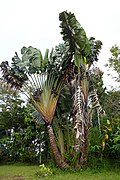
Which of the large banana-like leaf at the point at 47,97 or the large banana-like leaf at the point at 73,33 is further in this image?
the large banana-like leaf at the point at 47,97

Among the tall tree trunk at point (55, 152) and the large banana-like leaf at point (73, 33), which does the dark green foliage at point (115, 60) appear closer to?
the large banana-like leaf at point (73, 33)

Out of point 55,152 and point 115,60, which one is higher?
point 115,60

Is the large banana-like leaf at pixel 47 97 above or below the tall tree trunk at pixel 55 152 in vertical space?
above

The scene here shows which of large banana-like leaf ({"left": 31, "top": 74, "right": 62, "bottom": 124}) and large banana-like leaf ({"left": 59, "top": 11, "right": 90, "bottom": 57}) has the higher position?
large banana-like leaf ({"left": 59, "top": 11, "right": 90, "bottom": 57})

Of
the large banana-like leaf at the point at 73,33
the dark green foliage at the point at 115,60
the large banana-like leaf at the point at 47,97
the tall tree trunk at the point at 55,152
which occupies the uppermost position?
the dark green foliage at the point at 115,60

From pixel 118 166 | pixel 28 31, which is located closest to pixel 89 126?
pixel 118 166

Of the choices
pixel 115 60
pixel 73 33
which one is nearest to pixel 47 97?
pixel 73 33

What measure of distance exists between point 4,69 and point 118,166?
16.1ft

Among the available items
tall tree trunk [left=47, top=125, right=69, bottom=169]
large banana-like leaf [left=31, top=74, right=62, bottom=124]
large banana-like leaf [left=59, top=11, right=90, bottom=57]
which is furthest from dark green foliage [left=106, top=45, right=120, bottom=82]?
tall tree trunk [left=47, top=125, right=69, bottom=169]

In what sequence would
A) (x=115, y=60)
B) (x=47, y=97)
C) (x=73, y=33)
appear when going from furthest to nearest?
1. (x=115, y=60)
2. (x=47, y=97)
3. (x=73, y=33)

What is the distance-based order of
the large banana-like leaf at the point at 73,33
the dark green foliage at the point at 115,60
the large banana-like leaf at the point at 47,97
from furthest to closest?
the dark green foliage at the point at 115,60
the large banana-like leaf at the point at 47,97
the large banana-like leaf at the point at 73,33

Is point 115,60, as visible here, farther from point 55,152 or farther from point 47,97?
point 55,152

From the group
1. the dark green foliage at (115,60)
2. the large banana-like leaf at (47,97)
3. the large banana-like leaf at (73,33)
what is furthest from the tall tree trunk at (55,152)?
the dark green foliage at (115,60)

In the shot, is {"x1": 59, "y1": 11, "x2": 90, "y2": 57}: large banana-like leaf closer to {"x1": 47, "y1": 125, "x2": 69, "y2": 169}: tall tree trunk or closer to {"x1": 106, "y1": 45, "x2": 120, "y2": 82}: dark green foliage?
{"x1": 47, "y1": 125, "x2": 69, "y2": 169}: tall tree trunk
